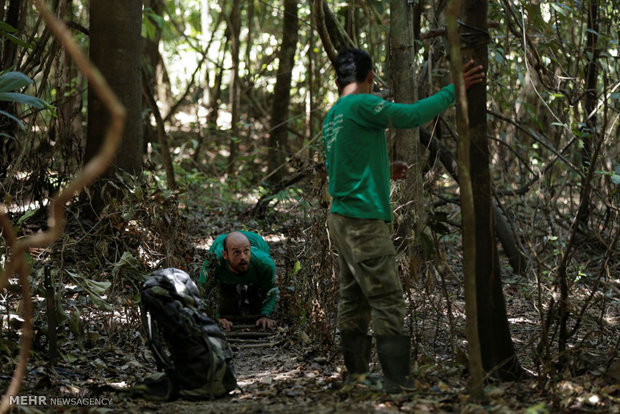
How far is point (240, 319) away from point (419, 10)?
10.8 feet

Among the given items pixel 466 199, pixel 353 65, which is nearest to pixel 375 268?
pixel 466 199

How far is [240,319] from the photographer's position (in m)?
6.25

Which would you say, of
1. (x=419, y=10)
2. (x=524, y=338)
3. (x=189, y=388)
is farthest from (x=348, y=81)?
(x=419, y=10)

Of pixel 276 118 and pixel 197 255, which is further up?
pixel 276 118

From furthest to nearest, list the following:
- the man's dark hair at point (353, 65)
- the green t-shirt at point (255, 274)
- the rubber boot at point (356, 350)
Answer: the green t-shirt at point (255, 274)
the rubber boot at point (356, 350)
the man's dark hair at point (353, 65)

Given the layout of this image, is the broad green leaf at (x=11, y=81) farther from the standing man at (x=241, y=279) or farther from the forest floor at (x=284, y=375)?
the standing man at (x=241, y=279)

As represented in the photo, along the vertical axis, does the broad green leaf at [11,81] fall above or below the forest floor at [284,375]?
above

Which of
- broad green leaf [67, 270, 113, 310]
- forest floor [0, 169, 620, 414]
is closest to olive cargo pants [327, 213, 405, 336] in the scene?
forest floor [0, 169, 620, 414]

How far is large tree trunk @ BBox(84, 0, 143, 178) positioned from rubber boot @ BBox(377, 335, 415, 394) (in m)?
3.97

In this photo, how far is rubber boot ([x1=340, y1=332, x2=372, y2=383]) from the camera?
410cm

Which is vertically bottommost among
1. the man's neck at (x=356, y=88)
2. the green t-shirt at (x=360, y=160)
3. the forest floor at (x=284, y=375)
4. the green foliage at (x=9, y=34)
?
the forest floor at (x=284, y=375)

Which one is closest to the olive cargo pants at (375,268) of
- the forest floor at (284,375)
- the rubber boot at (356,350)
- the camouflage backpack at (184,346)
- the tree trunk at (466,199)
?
the rubber boot at (356,350)

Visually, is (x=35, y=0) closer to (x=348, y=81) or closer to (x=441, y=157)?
(x=348, y=81)

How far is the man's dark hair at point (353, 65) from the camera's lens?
13.1 feet
